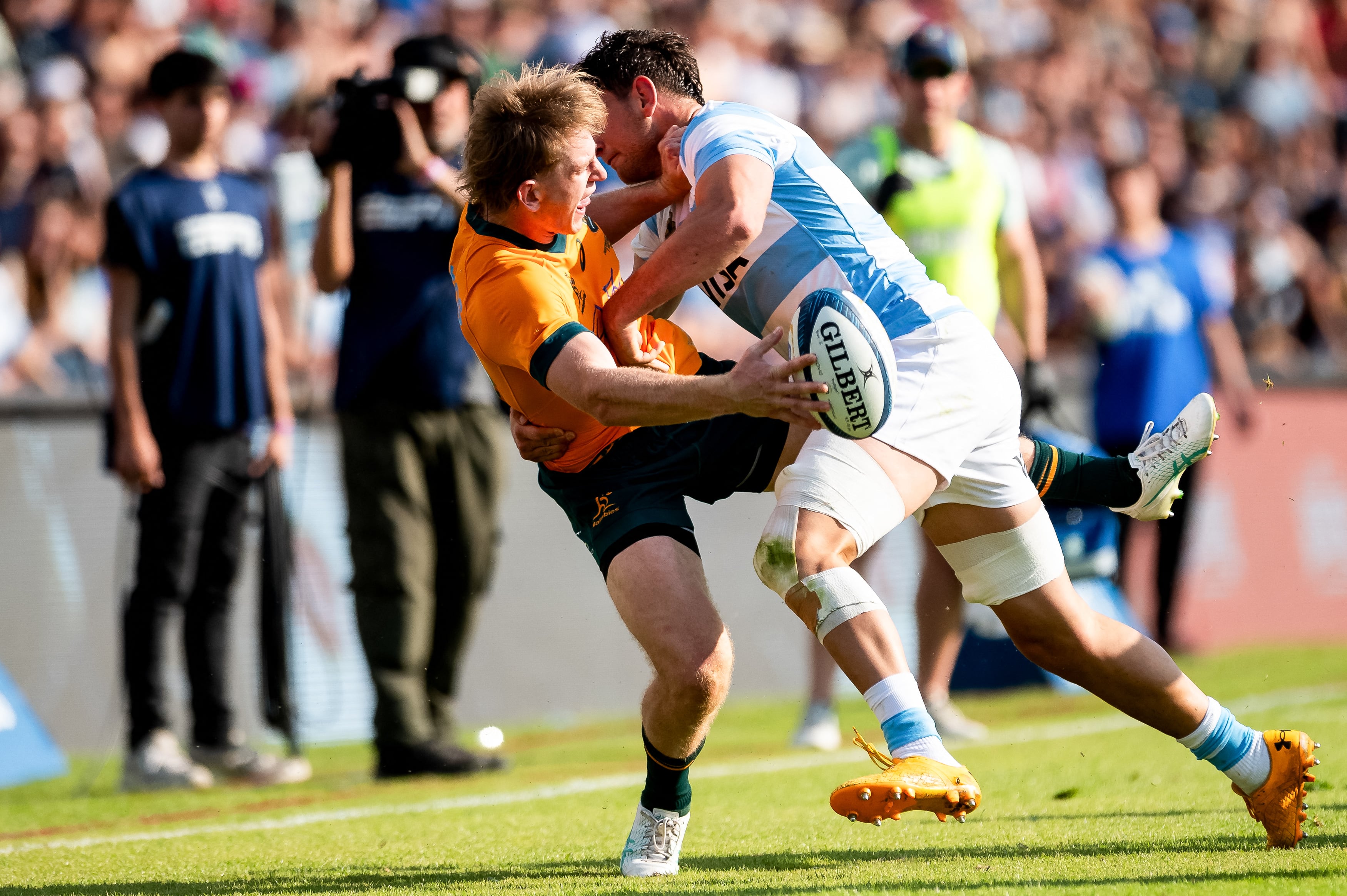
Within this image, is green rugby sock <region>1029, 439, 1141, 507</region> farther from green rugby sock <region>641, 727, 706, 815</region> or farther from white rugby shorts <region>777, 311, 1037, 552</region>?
green rugby sock <region>641, 727, 706, 815</region>

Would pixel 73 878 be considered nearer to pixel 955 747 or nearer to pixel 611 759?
pixel 611 759

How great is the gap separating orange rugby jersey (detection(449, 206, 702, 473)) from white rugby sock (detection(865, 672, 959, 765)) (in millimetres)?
896

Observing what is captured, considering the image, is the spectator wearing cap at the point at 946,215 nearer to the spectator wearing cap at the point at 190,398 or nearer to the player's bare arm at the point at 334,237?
the player's bare arm at the point at 334,237

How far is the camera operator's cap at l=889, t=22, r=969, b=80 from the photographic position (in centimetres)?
661

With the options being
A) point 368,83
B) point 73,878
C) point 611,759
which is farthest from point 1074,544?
point 73,878

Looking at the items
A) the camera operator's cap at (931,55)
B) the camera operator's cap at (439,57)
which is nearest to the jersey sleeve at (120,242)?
the camera operator's cap at (439,57)

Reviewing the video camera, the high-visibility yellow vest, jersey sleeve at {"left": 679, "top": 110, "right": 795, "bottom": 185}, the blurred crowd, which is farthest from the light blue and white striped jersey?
the blurred crowd

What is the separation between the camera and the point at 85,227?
29.7 feet

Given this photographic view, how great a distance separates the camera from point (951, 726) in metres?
6.67

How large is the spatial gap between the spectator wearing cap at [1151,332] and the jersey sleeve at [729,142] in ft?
17.8

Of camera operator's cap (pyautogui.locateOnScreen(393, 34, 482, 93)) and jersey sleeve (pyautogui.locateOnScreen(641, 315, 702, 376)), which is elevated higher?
camera operator's cap (pyautogui.locateOnScreen(393, 34, 482, 93))

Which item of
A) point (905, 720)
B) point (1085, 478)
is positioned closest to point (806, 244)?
point (1085, 478)

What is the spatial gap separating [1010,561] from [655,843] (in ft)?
3.78

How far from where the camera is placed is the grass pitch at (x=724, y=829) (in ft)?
12.2
